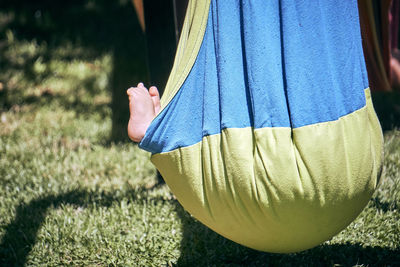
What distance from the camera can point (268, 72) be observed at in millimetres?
1680

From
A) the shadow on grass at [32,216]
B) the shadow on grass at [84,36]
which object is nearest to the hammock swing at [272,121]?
the shadow on grass at [32,216]

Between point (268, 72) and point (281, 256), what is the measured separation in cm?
113

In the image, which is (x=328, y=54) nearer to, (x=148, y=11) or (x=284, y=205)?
(x=284, y=205)

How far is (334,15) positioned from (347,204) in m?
0.69

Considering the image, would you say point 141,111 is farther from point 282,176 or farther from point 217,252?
point 217,252

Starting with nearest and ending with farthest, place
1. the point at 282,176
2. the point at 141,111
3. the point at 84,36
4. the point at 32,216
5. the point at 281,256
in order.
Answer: the point at 282,176
the point at 141,111
the point at 281,256
the point at 32,216
the point at 84,36

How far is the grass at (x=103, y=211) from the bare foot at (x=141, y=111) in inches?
34.0

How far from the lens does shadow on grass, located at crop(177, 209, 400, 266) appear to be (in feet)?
7.67

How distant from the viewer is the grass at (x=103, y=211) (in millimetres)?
A: 2398

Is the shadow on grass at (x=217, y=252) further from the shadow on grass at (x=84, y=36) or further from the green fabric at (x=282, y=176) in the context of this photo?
the shadow on grass at (x=84, y=36)

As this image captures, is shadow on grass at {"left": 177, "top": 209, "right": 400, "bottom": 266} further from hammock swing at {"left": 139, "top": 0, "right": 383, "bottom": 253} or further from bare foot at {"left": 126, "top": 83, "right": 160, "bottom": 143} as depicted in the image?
bare foot at {"left": 126, "top": 83, "right": 160, "bottom": 143}

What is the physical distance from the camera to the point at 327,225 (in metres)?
1.78

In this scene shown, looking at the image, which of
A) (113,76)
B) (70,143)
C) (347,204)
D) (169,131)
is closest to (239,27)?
(169,131)

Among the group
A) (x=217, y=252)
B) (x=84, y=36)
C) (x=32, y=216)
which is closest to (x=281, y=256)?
(x=217, y=252)
